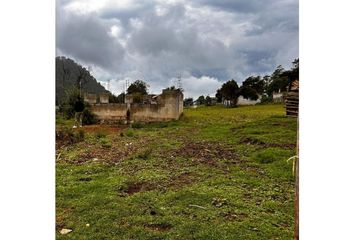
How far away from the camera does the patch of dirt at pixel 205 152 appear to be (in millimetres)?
4013

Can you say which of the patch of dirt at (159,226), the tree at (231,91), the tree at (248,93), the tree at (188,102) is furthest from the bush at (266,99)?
the patch of dirt at (159,226)

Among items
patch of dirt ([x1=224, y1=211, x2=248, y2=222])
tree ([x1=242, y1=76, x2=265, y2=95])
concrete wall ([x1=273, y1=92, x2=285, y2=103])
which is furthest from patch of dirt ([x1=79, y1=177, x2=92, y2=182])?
tree ([x1=242, y1=76, x2=265, y2=95])

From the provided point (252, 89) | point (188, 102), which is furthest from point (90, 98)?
point (252, 89)

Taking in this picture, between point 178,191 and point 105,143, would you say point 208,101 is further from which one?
point 178,191

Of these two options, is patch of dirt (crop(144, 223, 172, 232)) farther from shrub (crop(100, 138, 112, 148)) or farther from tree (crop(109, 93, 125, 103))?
tree (crop(109, 93, 125, 103))

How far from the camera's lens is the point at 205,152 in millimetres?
4391

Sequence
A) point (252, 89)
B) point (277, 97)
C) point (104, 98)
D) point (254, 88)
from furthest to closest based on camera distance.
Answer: point (254, 88), point (252, 89), point (277, 97), point (104, 98)

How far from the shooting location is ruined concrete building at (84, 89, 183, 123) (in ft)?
29.5

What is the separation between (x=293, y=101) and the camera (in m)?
6.34

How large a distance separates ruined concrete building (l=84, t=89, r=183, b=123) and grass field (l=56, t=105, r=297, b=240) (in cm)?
408

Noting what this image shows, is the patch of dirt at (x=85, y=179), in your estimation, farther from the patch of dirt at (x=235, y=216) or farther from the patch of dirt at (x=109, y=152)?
the patch of dirt at (x=235, y=216)

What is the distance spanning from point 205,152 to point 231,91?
11.8 m
